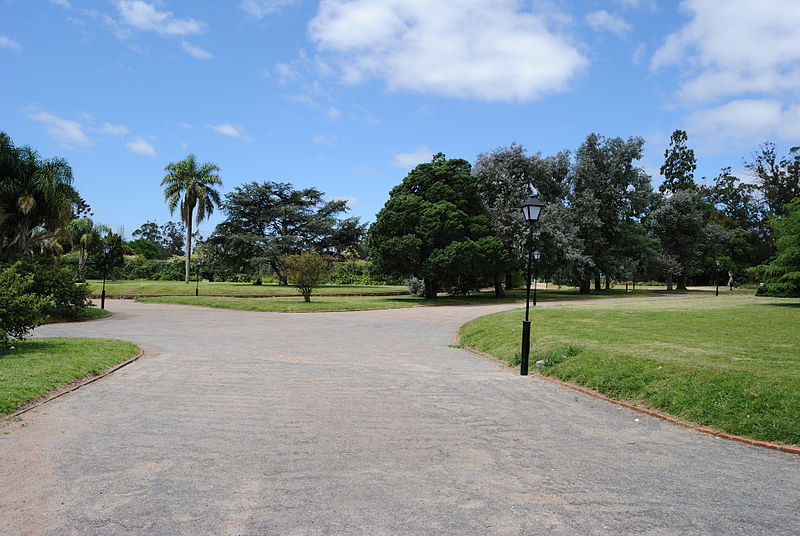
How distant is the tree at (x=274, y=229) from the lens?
149 ft

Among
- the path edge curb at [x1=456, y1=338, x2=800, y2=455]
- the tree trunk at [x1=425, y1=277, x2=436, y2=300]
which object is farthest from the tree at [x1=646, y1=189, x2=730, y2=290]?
the path edge curb at [x1=456, y1=338, x2=800, y2=455]

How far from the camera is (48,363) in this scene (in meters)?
8.12

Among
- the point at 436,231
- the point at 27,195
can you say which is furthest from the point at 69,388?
the point at 436,231

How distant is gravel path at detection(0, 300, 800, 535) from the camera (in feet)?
10.6

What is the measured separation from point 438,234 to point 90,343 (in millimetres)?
22292

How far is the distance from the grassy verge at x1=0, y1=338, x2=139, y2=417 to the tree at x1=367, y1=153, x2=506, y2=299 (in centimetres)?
2081

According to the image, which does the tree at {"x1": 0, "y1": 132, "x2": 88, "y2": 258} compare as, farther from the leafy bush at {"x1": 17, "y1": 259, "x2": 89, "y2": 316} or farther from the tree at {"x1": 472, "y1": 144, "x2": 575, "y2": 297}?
the tree at {"x1": 472, "y1": 144, "x2": 575, "y2": 297}

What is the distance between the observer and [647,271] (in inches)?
1748

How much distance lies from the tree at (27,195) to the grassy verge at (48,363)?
1085cm

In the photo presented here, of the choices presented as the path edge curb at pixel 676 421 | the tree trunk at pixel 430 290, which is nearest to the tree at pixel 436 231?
the tree trunk at pixel 430 290

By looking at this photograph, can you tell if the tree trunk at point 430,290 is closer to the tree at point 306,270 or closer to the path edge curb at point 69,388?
the tree at point 306,270

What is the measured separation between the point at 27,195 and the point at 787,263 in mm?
31505

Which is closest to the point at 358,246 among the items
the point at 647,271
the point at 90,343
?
the point at 647,271

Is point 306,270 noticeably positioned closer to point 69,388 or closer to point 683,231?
point 69,388
